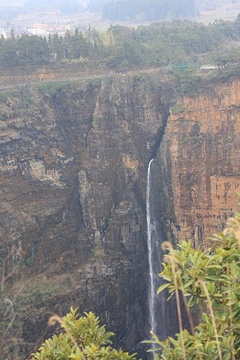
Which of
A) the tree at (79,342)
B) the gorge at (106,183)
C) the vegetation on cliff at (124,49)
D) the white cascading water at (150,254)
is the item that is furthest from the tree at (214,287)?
the vegetation on cliff at (124,49)

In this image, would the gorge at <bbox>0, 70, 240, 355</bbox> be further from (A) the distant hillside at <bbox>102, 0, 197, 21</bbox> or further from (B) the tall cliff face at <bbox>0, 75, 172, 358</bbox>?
(A) the distant hillside at <bbox>102, 0, 197, 21</bbox>

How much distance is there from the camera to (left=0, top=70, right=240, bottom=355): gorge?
17922 mm

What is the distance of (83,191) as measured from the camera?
1945 centimetres

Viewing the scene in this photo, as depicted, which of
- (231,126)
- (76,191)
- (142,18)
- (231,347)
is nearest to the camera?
(231,347)

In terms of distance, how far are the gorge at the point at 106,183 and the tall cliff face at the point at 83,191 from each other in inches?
1.4

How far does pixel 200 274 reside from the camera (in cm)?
396

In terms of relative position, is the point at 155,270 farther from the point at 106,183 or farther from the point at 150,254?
the point at 106,183

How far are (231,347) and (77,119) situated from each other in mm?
16303

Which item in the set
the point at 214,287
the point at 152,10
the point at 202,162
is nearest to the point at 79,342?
the point at 214,287

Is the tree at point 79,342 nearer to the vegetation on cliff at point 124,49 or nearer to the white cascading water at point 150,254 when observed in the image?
the white cascading water at point 150,254

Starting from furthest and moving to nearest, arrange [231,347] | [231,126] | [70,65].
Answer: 1. [70,65]
2. [231,126]
3. [231,347]

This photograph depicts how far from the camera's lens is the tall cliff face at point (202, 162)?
718 inches

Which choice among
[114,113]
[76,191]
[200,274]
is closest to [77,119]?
[114,113]

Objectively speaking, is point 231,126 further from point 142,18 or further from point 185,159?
point 142,18
